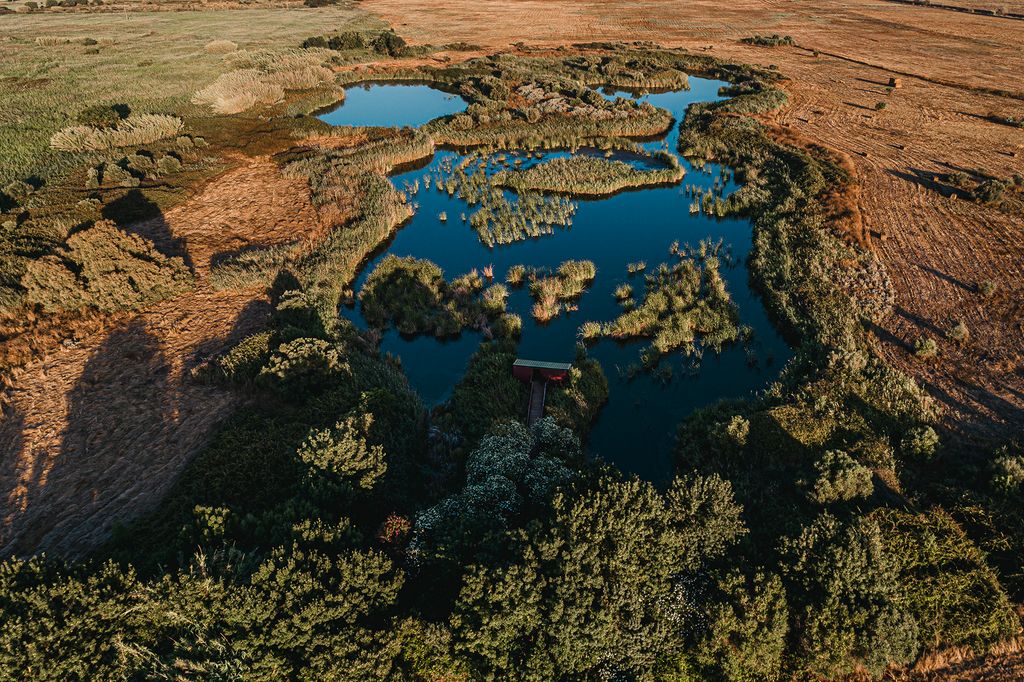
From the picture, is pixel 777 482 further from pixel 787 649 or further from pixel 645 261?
pixel 645 261

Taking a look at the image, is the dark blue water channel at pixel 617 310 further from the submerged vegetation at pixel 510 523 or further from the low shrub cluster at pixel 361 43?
the low shrub cluster at pixel 361 43

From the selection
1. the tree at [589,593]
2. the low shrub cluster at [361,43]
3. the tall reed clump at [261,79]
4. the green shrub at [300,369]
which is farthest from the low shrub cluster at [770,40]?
the tree at [589,593]

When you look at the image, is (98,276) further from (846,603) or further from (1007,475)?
(1007,475)

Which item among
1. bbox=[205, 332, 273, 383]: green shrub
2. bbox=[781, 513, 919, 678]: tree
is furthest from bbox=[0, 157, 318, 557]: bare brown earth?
bbox=[781, 513, 919, 678]: tree

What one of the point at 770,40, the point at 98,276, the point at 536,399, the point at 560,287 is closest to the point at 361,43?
the point at 770,40

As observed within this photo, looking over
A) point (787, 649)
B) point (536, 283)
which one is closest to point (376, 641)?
point (787, 649)
